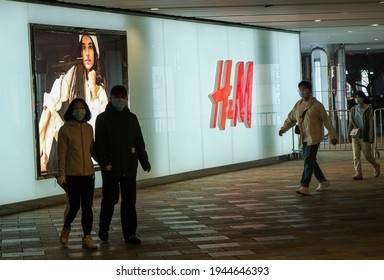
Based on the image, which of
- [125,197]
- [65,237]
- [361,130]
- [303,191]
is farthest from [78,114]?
[361,130]

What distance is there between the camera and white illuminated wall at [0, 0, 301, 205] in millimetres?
12891

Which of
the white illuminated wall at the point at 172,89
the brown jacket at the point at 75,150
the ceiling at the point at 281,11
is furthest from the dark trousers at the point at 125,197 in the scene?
the ceiling at the point at 281,11

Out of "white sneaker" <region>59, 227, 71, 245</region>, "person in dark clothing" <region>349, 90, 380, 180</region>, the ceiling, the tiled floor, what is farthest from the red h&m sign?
"white sneaker" <region>59, 227, 71, 245</region>

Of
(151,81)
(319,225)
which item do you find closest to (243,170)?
(151,81)

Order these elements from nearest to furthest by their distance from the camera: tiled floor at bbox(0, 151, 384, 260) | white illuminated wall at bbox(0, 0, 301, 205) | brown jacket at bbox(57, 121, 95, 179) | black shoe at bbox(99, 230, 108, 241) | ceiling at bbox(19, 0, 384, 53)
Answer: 1. tiled floor at bbox(0, 151, 384, 260)
2. brown jacket at bbox(57, 121, 95, 179)
3. black shoe at bbox(99, 230, 108, 241)
4. white illuminated wall at bbox(0, 0, 301, 205)
5. ceiling at bbox(19, 0, 384, 53)

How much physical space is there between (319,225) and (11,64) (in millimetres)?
5585

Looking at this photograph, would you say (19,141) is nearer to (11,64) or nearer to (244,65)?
(11,64)

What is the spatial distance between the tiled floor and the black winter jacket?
92 cm

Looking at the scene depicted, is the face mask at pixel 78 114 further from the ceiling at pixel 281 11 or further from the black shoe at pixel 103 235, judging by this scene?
the ceiling at pixel 281 11

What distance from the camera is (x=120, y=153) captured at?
948 centimetres

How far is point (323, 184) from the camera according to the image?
14281mm

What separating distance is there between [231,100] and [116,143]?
947cm

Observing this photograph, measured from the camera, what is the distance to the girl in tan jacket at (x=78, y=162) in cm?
923

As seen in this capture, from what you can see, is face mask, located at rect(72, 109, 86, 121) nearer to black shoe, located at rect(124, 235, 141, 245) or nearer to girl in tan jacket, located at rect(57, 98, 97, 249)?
girl in tan jacket, located at rect(57, 98, 97, 249)
